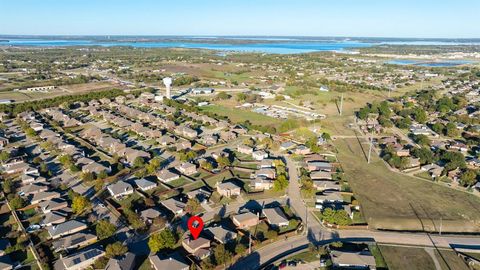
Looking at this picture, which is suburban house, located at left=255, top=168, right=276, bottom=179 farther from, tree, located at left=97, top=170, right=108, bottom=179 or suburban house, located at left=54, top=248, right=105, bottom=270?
suburban house, located at left=54, top=248, right=105, bottom=270

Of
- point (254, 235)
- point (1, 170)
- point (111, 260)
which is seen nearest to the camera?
point (111, 260)

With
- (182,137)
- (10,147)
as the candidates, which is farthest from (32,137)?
(182,137)

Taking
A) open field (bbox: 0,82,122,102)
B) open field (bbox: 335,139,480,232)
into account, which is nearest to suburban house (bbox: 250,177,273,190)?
open field (bbox: 335,139,480,232)

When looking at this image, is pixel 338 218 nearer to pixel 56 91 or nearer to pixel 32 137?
pixel 32 137

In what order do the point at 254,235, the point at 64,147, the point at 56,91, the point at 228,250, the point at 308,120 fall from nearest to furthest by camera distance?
the point at 228,250 → the point at 254,235 → the point at 64,147 → the point at 308,120 → the point at 56,91

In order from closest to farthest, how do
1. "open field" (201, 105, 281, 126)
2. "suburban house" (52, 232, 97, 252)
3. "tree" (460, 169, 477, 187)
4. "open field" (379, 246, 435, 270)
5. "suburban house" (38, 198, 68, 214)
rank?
1. "open field" (379, 246, 435, 270)
2. "suburban house" (52, 232, 97, 252)
3. "suburban house" (38, 198, 68, 214)
4. "tree" (460, 169, 477, 187)
5. "open field" (201, 105, 281, 126)

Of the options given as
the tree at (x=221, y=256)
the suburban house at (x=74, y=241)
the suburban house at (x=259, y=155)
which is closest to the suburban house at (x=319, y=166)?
the suburban house at (x=259, y=155)

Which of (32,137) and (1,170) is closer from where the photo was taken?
(1,170)
